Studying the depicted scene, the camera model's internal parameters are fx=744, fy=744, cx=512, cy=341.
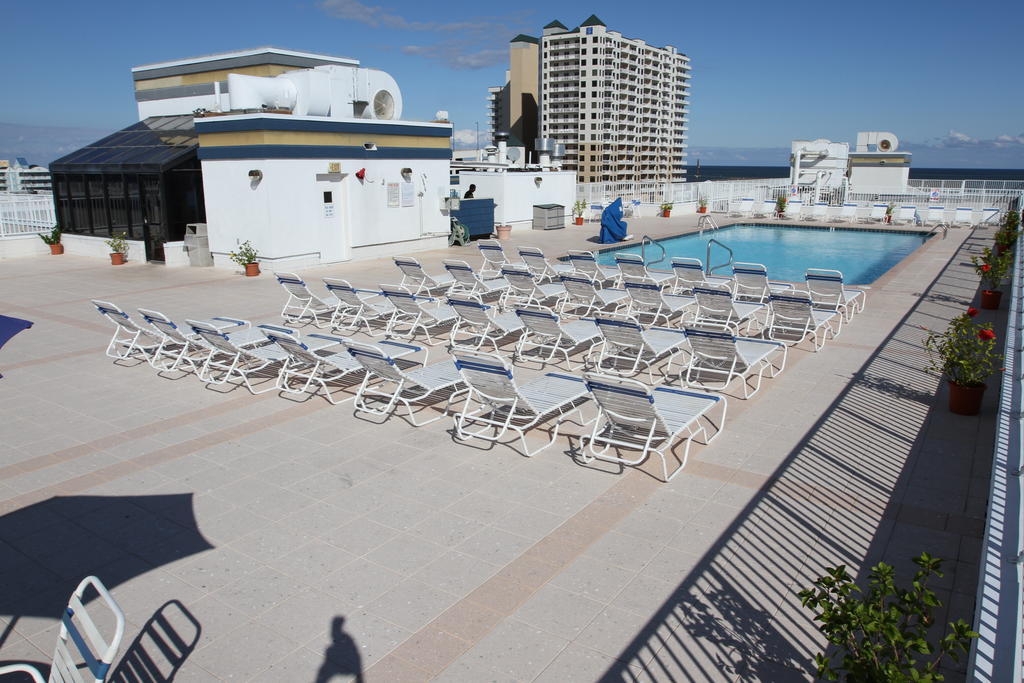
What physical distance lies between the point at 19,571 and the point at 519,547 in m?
3.12

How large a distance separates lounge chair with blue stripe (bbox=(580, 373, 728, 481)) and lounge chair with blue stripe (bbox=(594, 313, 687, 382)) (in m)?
1.55

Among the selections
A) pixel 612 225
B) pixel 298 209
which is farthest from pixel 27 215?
pixel 612 225

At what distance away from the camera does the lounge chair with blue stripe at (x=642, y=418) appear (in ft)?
19.2

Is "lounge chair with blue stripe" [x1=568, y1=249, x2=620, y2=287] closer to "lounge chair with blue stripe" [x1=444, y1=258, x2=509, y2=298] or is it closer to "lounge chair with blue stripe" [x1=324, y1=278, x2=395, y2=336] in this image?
"lounge chair with blue stripe" [x1=444, y1=258, x2=509, y2=298]

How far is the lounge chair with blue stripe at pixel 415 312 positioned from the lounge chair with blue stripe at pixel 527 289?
1362 millimetres

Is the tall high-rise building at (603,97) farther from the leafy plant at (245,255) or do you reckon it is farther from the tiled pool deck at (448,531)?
the tiled pool deck at (448,531)

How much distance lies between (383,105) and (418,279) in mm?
8435

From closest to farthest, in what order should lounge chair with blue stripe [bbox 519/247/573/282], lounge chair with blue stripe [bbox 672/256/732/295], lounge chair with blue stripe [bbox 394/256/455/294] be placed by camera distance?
lounge chair with blue stripe [bbox 672/256/732/295] → lounge chair with blue stripe [bbox 394/256/455/294] → lounge chair with blue stripe [bbox 519/247/573/282]

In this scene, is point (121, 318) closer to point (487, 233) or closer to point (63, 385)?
point (63, 385)

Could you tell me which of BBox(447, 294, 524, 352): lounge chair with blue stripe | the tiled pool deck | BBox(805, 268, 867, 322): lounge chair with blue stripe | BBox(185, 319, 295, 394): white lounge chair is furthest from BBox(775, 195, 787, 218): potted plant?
BBox(185, 319, 295, 394): white lounge chair

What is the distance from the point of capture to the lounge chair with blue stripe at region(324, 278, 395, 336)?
422 inches

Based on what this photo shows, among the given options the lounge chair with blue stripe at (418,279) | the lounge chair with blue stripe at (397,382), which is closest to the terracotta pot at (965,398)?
the lounge chair with blue stripe at (397,382)

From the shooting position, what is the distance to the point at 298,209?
1661cm

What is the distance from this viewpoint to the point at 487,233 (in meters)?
22.4
